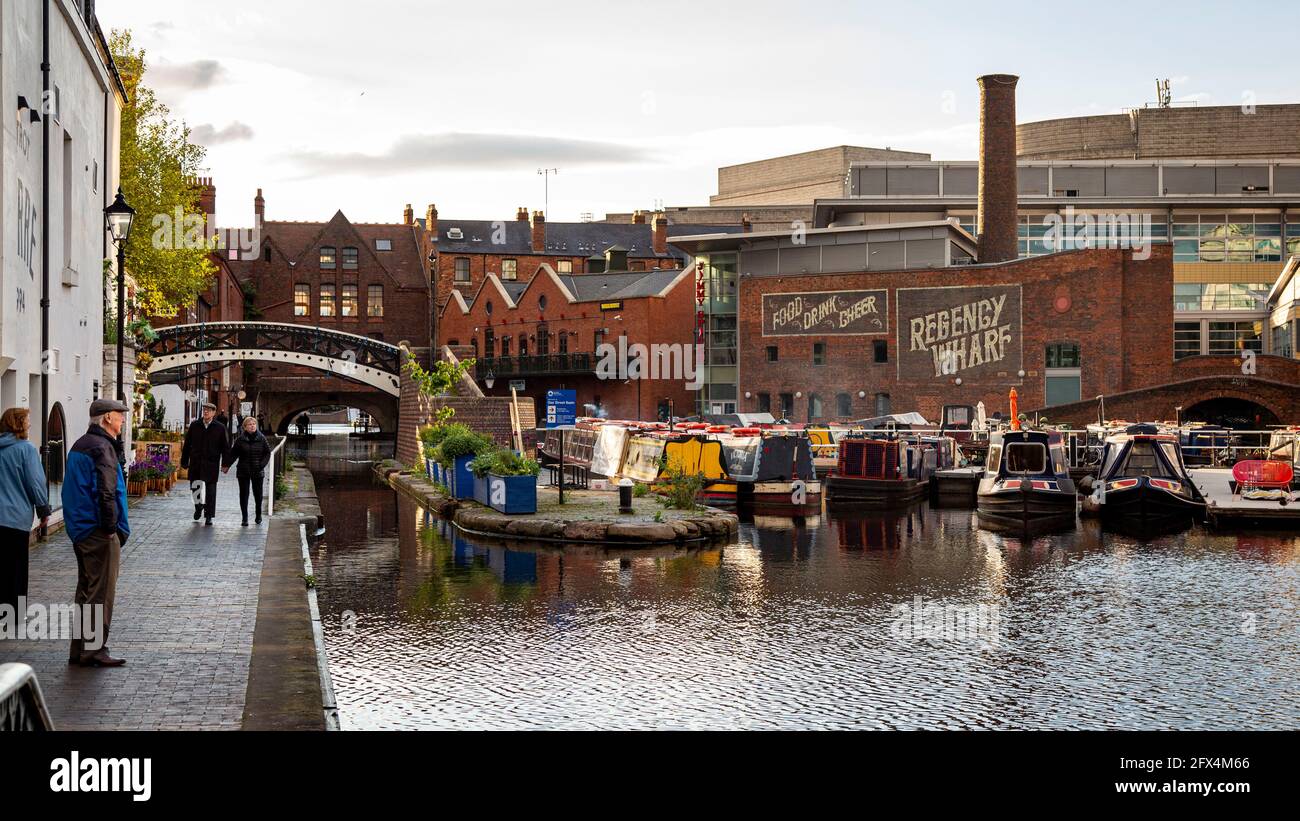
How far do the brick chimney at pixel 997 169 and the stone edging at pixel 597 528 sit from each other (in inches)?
1371

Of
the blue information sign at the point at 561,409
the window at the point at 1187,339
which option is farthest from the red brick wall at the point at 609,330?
the blue information sign at the point at 561,409

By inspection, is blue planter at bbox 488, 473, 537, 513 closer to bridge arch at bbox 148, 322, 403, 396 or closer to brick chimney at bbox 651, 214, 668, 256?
bridge arch at bbox 148, 322, 403, 396

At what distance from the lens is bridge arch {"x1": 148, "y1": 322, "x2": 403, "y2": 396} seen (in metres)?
48.8

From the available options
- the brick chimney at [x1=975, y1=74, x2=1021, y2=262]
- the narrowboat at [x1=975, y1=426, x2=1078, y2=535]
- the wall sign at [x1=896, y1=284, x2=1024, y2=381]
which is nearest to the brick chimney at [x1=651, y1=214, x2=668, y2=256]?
the brick chimney at [x1=975, y1=74, x2=1021, y2=262]

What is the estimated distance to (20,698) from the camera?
12.1 ft

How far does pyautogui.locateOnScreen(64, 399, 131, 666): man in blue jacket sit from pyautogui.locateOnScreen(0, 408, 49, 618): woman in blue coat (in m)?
0.25

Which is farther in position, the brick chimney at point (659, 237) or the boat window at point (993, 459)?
the brick chimney at point (659, 237)

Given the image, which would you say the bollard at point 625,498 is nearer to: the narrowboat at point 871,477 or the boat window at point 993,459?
the narrowboat at point 871,477

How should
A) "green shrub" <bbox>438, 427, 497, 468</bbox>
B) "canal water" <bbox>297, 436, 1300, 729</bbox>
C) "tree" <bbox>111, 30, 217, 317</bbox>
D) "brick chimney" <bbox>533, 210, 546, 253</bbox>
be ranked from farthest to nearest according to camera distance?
"brick chimney" <bbox>533, 210, 546, 253</bbox> < "tree" <bbox>111, 30, 217, 317</bbox> < "green shrub" <bbox>438, 427, 497, 468</bbox> < "canal water" <bbox>297, 436, 1300, 729</bbox>

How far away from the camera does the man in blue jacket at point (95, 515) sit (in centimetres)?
845
